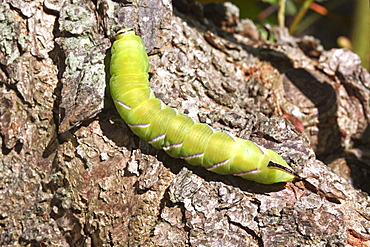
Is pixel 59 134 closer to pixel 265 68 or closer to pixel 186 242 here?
pixel 186 242

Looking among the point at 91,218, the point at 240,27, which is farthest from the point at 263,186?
the point at 240,27

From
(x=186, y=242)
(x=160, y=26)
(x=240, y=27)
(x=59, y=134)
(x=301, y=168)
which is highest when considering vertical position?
(x=160, y=26)

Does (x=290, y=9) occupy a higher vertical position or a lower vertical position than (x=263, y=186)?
higher

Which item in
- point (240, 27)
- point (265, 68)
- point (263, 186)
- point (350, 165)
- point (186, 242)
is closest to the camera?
point (186, 242)
